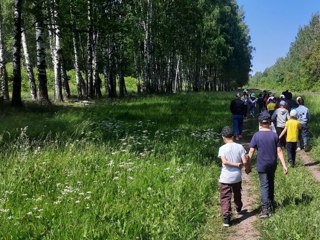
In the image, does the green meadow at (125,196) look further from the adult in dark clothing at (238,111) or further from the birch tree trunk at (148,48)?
the birch tree trunk at (148,48)

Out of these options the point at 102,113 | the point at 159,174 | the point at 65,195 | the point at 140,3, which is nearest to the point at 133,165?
the point at 159,174

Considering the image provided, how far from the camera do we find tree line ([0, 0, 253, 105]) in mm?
21438

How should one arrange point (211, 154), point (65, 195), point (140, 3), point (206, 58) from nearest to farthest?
→ 1. point (65, 195)
2. point (211, 154)
3. point (140, 3)
4. point (206, 58)

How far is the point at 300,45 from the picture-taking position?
139 meters

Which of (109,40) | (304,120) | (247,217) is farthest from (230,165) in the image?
(109,40)

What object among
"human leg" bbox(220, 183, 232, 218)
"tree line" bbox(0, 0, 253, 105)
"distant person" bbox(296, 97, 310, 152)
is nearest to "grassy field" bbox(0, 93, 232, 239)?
"human leg" bbox(220, 183, 232, 218)

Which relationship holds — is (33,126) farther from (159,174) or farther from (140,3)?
(140,3)

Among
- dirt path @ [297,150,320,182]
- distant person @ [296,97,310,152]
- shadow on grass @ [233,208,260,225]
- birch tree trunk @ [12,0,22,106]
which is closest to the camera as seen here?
shadow on grass @ [233,208,260,225]

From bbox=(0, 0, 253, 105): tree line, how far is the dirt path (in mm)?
11865

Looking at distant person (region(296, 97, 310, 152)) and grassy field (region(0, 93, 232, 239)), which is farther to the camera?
distant person (region(296, 97, 310, 152))

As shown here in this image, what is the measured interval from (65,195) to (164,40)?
4203 centimetres

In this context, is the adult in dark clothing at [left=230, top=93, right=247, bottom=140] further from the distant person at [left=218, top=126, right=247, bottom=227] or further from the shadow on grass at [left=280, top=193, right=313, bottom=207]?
the distant person at [left=218, top=126, right=247, bottom=227]

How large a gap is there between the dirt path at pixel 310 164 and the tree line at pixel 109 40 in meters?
11.9

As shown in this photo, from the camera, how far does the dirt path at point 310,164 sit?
11.9m
